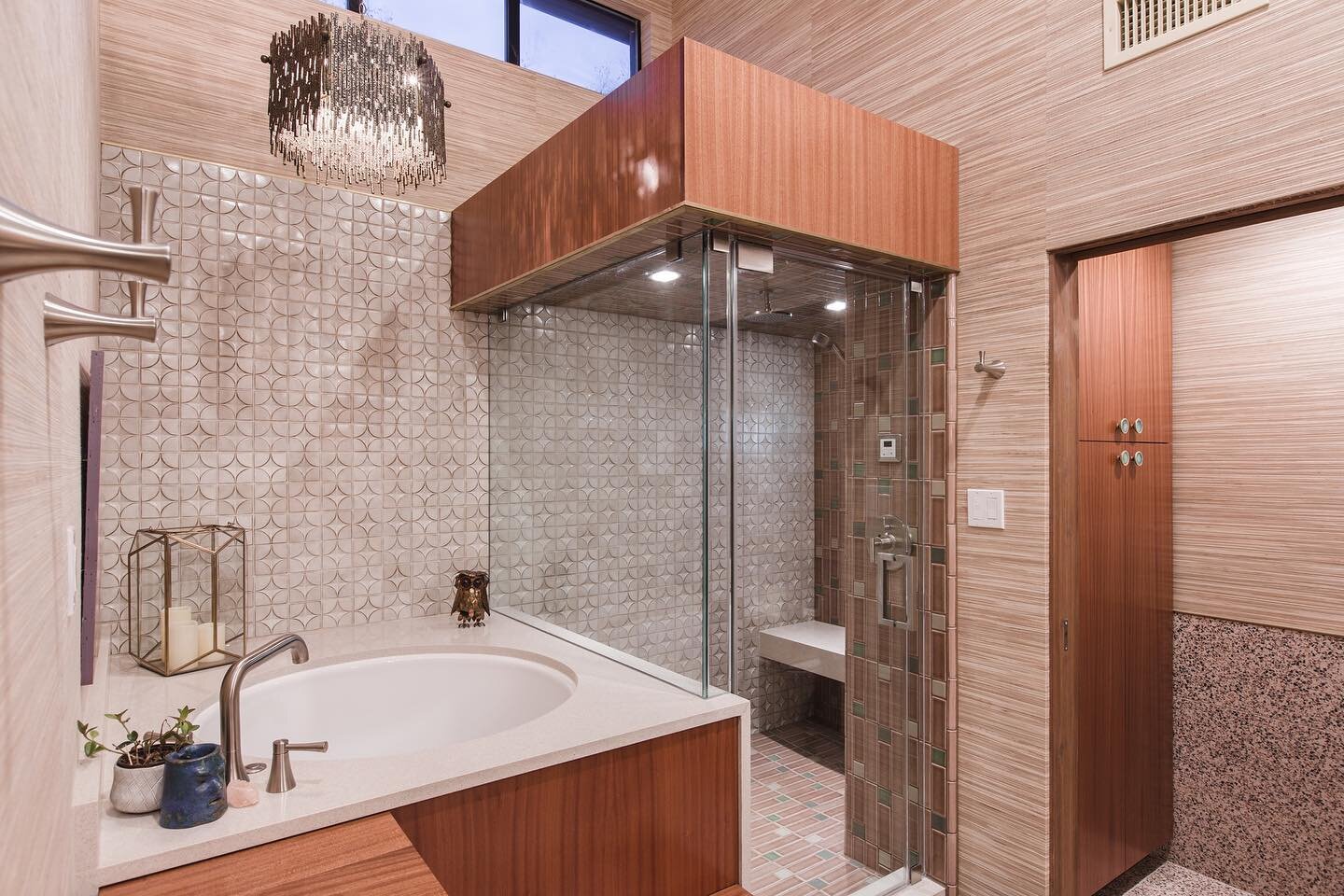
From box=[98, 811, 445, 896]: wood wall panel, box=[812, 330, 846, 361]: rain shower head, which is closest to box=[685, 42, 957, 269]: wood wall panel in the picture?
box=[812, 330, 846, 361]: rain shower head

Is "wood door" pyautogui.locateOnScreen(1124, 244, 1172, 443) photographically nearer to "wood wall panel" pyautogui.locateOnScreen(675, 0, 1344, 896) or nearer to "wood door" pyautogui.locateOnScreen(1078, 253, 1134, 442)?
"wood door" pyautogui.locateOnScreen(1078, 253, 1134, 442)

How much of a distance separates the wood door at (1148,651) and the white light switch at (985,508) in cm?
61

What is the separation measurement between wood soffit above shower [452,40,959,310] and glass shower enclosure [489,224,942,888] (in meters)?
0.09

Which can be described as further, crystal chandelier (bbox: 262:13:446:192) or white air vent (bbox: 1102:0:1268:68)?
crystal chandelier (bbox: 262:13:446:192)

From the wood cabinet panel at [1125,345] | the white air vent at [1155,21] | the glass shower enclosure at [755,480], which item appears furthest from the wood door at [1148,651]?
the white air vent at [1155,21]

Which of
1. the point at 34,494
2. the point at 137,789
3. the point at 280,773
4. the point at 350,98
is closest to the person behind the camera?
the point at 34,494

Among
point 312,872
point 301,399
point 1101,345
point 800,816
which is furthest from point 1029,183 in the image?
point 301,399

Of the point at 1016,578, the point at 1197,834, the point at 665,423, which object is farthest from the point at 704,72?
the point at 1197,834

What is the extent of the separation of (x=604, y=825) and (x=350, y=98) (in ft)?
6.13

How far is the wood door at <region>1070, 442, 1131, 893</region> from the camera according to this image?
2.12 metres

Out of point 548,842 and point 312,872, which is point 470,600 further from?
point 312,872

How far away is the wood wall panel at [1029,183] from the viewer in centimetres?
161

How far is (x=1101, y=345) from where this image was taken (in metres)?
2.29

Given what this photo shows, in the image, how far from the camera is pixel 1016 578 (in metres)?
2.04
